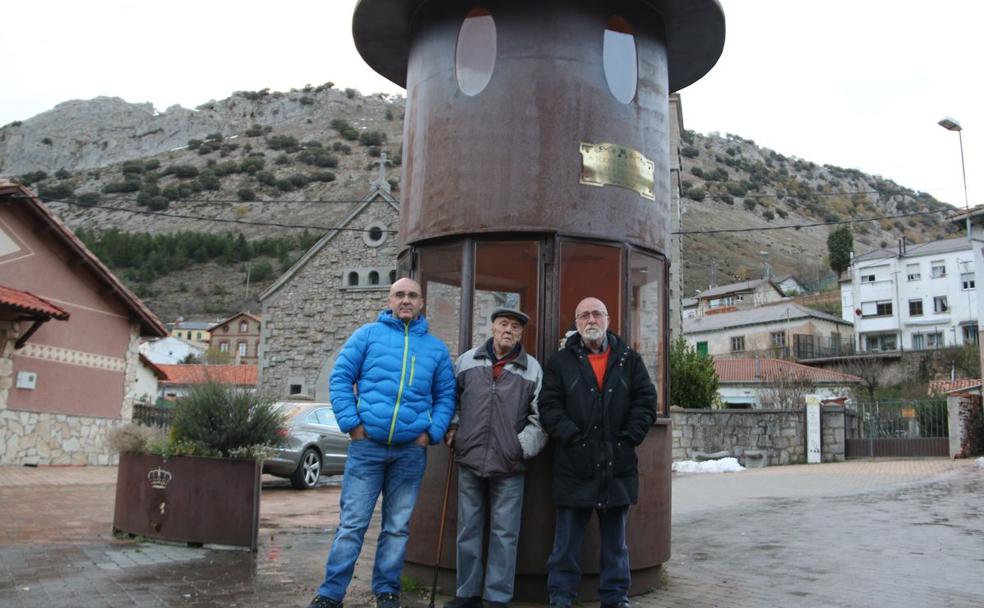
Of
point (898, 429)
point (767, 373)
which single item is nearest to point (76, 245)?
point (898, 429)

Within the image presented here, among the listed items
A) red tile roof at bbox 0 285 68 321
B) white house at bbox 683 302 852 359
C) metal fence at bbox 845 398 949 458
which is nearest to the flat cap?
red tile roof at bbox 0 285 68 321

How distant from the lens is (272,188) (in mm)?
98500

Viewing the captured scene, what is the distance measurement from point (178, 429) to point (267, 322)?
2351 centimetres

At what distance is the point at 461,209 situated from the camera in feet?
17.2

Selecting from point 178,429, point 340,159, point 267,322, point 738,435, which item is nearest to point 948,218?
point 738,435

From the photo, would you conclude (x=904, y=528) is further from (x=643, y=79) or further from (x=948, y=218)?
(x=948, y=218)

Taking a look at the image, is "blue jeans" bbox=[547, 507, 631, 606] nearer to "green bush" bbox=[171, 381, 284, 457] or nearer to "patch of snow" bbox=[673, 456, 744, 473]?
"green bush" bbox=[171, 381, 284, 457]

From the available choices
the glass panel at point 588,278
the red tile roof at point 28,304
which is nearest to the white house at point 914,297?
the red tile roof at point 28,304

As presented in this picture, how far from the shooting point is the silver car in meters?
12.5

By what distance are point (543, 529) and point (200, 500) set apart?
3011mm

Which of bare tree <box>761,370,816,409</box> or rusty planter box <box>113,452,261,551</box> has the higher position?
bare tree <box>761,370,816,409</box>

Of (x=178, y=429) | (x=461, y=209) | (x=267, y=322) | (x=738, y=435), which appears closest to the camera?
(x=461, y=209)

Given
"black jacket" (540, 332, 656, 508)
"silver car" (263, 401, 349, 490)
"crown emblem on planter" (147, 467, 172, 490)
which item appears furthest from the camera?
"silver car" (263, 401, 349, 490)

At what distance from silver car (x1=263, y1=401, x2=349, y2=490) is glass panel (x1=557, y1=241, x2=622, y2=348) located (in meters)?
7.93
